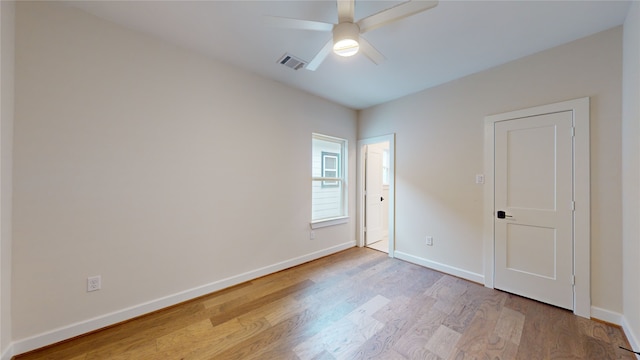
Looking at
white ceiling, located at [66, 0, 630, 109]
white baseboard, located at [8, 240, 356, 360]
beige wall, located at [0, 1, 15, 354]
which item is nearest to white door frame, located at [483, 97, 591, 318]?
white ceiling, located at [66, 0, 630, 109]

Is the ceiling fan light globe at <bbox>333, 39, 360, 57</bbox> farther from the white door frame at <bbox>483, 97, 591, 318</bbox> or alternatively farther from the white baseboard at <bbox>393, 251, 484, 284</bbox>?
the white baseboard at <bbox>393, 251, 484, 284</bbox>

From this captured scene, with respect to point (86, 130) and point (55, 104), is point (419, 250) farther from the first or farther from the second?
point (55, 104)

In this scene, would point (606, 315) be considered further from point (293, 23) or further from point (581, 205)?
point (293, 23)

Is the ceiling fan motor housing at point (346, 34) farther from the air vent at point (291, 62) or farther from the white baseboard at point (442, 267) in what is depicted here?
the white baseboard at point (442, 267)

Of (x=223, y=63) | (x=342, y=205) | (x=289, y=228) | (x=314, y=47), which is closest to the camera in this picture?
(x=314, y=47)

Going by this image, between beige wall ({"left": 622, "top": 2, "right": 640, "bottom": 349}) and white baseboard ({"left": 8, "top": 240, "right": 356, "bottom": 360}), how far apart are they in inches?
130

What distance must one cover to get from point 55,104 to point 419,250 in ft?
14.1

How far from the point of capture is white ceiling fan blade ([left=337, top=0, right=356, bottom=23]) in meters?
1.52

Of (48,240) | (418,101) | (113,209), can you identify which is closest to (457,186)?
(418,101)

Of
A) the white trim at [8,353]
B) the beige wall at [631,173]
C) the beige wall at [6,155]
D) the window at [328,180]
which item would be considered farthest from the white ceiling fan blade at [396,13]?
the white trim at [8,353]

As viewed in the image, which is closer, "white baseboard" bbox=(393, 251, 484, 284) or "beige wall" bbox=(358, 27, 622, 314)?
"beige wall" bbox=(358, 27, 622, 314)

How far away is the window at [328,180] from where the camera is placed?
3.68m

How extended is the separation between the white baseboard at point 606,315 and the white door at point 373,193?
2782 mm

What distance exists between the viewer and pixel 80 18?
183cm
